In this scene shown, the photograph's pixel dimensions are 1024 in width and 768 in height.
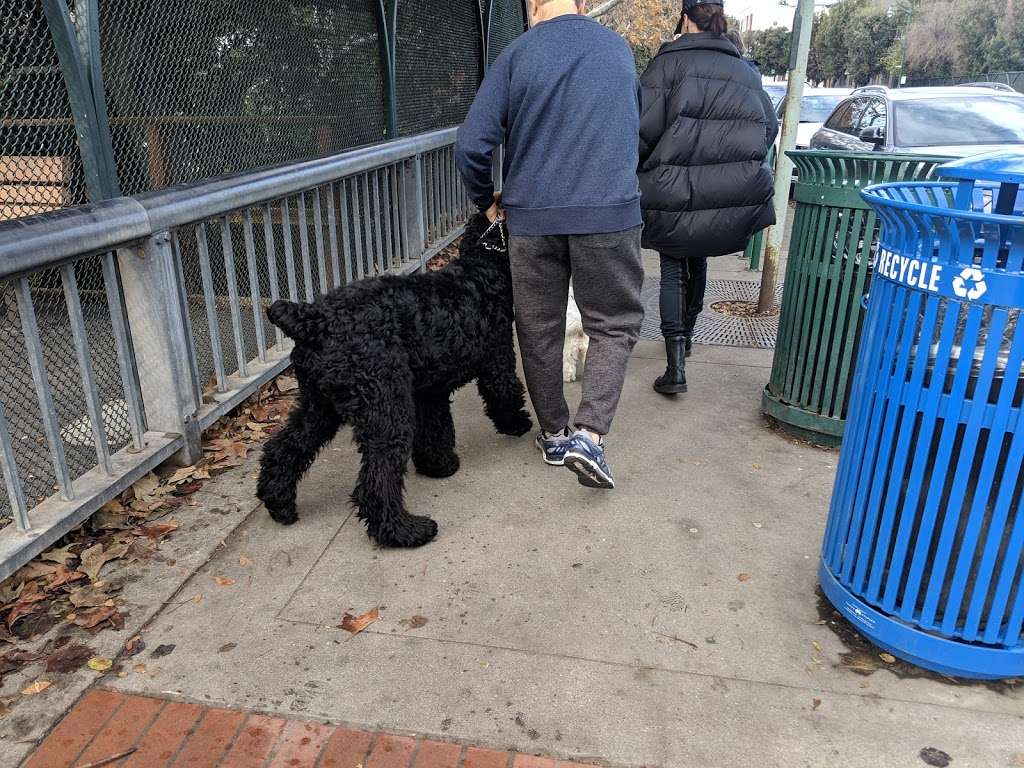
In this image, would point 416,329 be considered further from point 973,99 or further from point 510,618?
point 973,99

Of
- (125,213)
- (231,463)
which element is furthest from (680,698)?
(125,213)

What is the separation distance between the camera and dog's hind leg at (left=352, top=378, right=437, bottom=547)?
2996 millimetres

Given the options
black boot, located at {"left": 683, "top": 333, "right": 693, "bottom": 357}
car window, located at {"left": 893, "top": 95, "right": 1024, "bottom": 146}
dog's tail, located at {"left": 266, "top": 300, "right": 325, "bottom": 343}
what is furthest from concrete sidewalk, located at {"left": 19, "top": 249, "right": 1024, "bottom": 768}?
car window, located at {"left": 893, "top": 95, "right": 1024, "bottom": 146}

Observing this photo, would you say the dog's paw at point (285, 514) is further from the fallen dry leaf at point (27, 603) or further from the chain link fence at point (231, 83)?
the chain link fence at point (231, 83)

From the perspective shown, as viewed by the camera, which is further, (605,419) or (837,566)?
(605,419)

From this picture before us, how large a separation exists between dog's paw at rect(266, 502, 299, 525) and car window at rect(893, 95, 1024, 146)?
A: 8.52 m

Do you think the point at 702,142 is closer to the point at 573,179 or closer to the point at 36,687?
the point at 573,179

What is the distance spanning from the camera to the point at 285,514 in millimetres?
3314

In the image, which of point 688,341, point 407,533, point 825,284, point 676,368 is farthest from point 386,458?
point 688,341

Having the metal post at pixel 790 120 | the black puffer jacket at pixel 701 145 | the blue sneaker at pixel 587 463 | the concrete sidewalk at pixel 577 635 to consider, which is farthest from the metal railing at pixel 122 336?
the metal post at pixel 790 120

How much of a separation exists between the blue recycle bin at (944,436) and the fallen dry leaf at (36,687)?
257 cm

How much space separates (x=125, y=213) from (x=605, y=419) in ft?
7.10

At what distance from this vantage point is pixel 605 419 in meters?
3.58

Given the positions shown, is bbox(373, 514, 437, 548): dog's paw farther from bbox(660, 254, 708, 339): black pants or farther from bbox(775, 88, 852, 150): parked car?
bbox(775, 88, 852, 150): parked car
